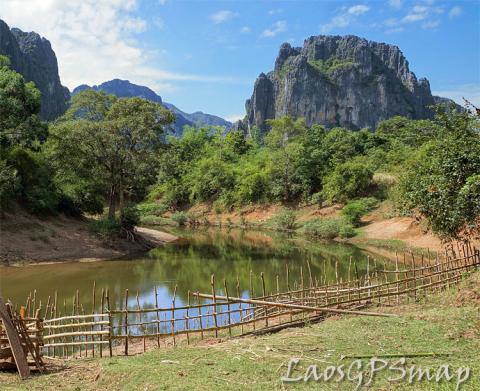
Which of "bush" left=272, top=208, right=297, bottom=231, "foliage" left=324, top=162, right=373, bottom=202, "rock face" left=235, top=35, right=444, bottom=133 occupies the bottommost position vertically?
"bush" left=272, top=208, right=297, bottom=231

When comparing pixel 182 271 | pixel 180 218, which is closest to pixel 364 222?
Answer: pixel 182 271

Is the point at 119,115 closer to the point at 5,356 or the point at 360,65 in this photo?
the point at 5,356

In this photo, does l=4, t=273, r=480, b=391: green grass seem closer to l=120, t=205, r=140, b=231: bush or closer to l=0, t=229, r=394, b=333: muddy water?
l=0, t=229, r=394, b=333: muddy water

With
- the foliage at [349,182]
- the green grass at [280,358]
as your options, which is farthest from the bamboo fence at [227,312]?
the foliage at [349,182]

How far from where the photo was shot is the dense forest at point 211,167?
13.3 meters

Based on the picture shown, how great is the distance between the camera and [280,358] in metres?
7.20

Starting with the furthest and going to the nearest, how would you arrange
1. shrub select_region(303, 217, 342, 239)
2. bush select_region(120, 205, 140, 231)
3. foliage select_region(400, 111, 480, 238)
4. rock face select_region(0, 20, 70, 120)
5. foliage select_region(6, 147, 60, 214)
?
rock face select_region(0, 20, 70, 120) → shrub select_region(303, 217, 342, 239) → bush select_region(120, 205, 140, 231) → foliage select_region(6, 147, 60, 214) → foliage select_region(400, 111, 480, 238)

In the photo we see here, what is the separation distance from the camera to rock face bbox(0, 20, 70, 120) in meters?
84.1

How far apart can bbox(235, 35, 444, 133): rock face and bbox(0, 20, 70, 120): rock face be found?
42.1 metres

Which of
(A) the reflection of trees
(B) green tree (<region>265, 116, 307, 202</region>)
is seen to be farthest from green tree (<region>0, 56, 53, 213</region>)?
(B) green tree (<region>265, 116, 307, 202</region>)

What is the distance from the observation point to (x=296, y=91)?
331 ft

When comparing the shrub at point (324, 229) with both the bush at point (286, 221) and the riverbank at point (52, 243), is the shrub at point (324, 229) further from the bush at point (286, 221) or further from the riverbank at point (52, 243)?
the riverbank at point (52, 243)

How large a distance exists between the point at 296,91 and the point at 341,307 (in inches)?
3685

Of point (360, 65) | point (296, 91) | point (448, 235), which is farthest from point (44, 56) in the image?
point (448, 235)
